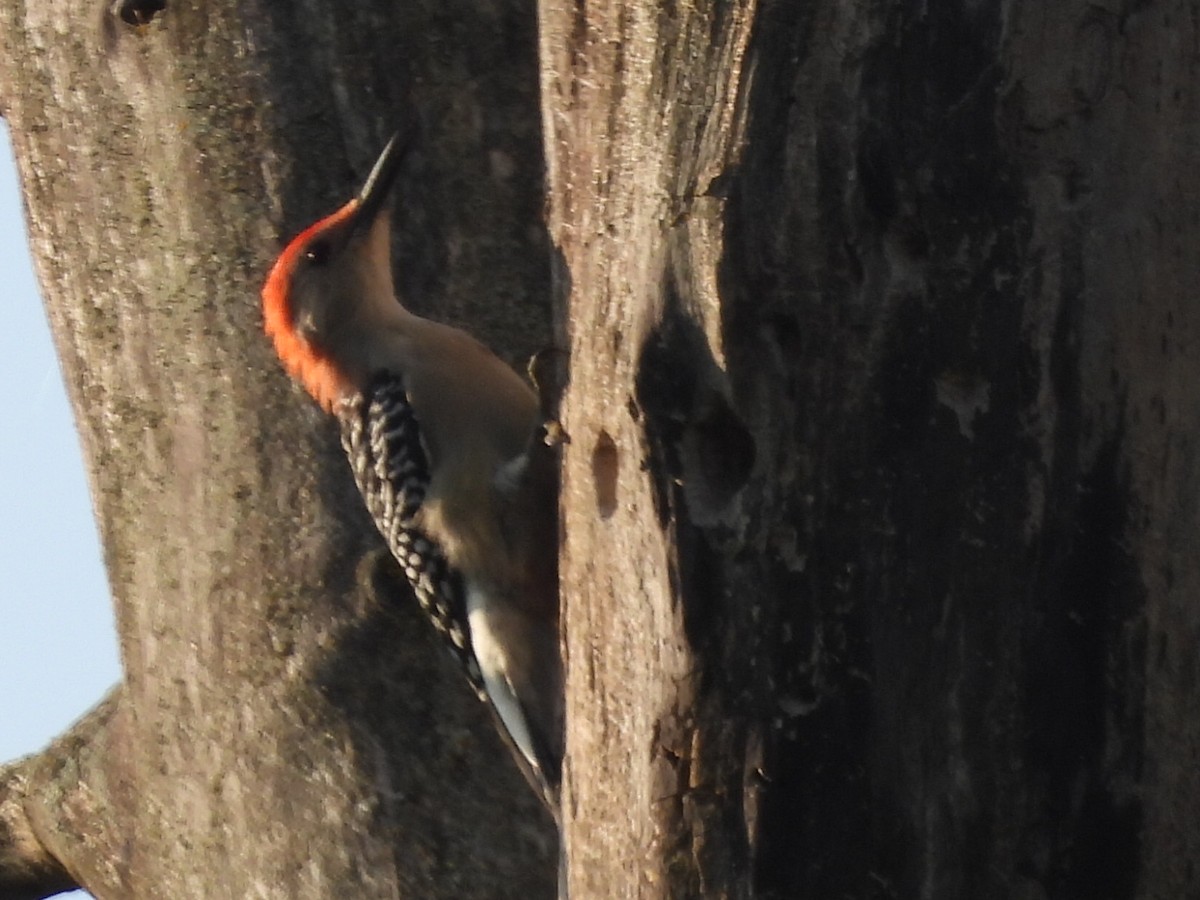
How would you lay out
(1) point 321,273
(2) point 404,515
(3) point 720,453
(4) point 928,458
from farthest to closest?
(1) point 321,273
(2) point 404,515
(3) point 720,453
(4) point 928,458

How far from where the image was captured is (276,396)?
168 inches

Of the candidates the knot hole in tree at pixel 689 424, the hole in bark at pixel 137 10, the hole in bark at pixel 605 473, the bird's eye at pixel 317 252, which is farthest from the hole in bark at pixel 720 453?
the hole in bark at pixel 137 10

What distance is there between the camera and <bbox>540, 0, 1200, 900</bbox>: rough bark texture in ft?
8.21

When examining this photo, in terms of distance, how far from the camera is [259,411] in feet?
13.9

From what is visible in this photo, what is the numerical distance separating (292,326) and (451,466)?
0.49 meters

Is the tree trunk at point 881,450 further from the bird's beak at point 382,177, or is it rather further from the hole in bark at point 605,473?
the bird's beak at point 382,177

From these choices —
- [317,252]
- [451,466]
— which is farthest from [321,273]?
[451,466]

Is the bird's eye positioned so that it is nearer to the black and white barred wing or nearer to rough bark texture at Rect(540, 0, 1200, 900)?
the black and white barred wing

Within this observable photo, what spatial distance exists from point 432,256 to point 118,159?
76 centimetres

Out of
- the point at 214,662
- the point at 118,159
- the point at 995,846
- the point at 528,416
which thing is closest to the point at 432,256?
the point at 528,416

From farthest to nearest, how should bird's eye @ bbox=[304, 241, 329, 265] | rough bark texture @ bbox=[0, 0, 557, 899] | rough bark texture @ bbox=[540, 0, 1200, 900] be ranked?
1. bird's eye @ bbox=[304, 241, 329, 265]
2. rough bark texture @ bbox=[0, 0, 557, 899]
3. rough bark texture @ bbox=[540, 0, 1200, 900]

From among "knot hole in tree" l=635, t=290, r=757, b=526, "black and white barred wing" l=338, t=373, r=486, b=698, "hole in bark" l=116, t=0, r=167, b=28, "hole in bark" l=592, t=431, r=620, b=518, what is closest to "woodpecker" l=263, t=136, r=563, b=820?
"black and white barred wing" l=338, t=373, r=486, b=698

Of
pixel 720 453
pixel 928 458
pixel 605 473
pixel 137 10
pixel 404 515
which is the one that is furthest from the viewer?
pixel 137 10

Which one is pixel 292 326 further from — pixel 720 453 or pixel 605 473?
pixel 720 453
